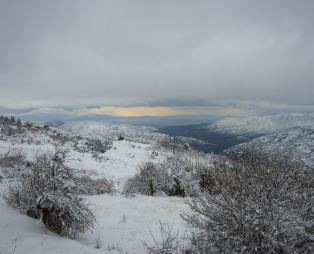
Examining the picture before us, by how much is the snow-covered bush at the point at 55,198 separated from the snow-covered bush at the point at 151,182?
22.0 metres

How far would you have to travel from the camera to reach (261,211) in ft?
31.9

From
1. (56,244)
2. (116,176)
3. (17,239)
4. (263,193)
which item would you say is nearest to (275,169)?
(263,193)

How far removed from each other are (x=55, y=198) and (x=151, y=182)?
24.7m

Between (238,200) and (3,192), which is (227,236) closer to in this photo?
(238,200)

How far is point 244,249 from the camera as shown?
368 inches

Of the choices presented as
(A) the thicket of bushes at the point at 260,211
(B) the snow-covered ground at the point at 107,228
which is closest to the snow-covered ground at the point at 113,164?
(B) the snow-covered ground at the point at 107,228

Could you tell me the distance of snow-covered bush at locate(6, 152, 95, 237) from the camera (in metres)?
13.4

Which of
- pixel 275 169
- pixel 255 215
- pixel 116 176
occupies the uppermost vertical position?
pixel 275 169

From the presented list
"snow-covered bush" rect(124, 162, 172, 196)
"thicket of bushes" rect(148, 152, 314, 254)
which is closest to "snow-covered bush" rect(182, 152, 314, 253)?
"thicket of bushes" rect(148, 152, 314, 254)

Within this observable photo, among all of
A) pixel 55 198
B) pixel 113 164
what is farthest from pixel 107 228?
pixel 113 164

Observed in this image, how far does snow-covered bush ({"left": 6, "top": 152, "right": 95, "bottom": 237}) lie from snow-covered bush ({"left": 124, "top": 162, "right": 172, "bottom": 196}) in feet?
72.3

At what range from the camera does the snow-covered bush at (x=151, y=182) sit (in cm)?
3776

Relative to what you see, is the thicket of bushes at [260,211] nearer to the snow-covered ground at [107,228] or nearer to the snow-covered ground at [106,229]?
the snow-covered ground at [107,228]

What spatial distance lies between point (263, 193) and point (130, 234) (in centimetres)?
843
